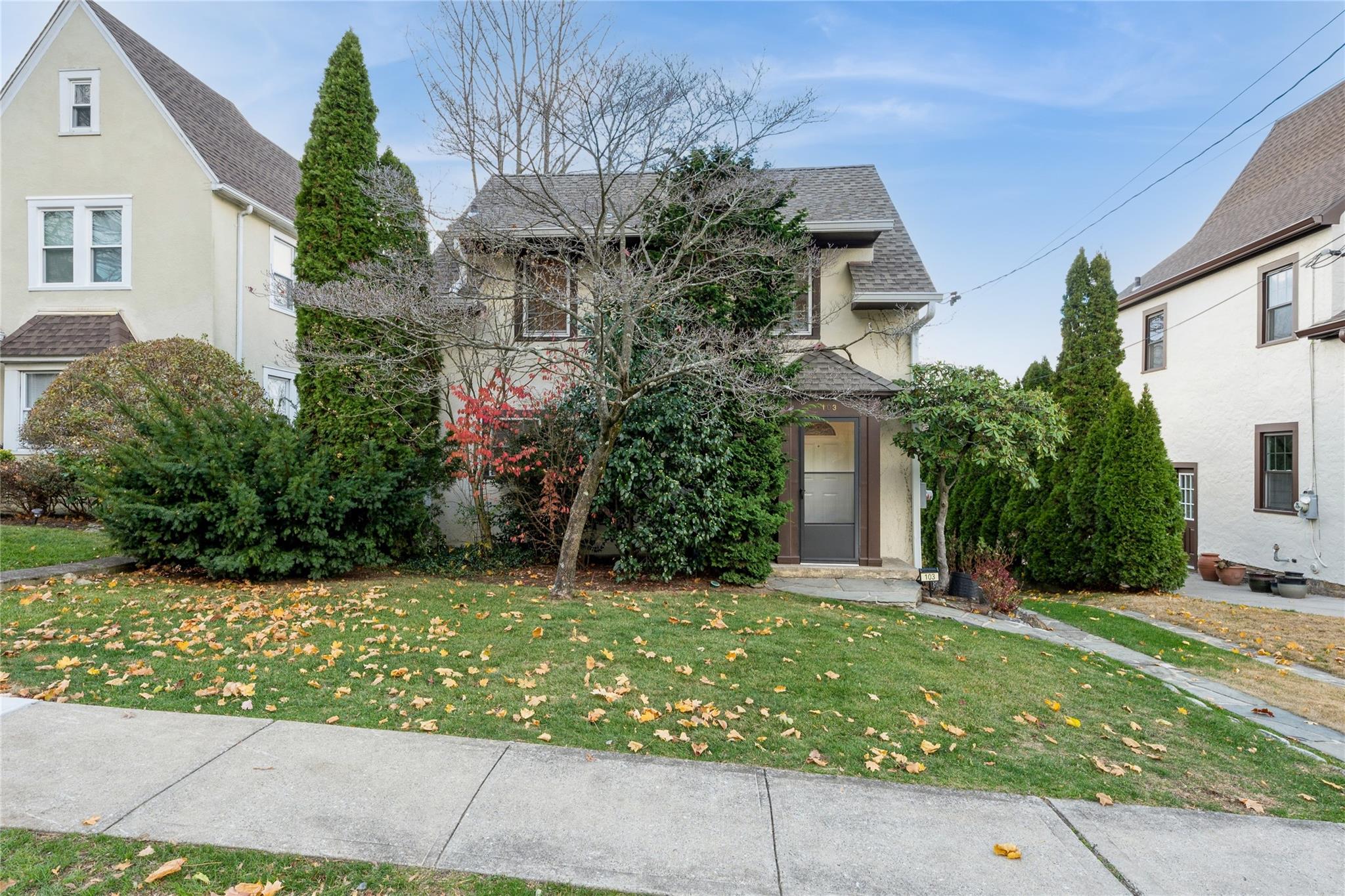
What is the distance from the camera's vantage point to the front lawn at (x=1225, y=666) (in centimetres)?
563

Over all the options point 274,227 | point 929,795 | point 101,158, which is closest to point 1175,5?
point 929,795

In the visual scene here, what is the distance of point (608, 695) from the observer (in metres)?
4.50

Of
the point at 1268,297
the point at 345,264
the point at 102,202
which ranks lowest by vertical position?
the point at 345,264

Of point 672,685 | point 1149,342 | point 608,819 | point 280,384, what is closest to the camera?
point 608,819

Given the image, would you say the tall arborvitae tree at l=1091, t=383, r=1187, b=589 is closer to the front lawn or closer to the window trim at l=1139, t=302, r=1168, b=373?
the front lawn

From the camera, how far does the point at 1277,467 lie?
1287cm

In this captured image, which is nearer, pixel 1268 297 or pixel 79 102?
pixel 79 102

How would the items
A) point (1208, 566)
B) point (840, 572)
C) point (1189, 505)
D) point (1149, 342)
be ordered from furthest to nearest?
1. point (1149, 342)
2. point (1189, 505)
3. point (1208, 566)
4. point (840, 572)

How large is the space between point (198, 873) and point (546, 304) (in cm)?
829

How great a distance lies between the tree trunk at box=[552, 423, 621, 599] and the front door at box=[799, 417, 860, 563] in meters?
3.69

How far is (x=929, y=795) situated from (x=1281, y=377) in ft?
47.3

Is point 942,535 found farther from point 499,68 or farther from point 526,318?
point 499,68

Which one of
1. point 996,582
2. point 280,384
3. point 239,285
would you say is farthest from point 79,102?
point 996,582

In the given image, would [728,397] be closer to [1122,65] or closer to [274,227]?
[1122,65]
